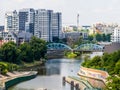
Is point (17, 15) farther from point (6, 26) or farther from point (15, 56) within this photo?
point (15, 56)

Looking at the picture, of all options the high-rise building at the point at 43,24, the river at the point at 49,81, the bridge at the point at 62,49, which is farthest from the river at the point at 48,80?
the high-rise building at the point at 43,24

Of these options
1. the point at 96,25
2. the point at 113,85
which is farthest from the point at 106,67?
the point at 96,25

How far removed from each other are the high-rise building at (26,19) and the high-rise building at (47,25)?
0.79 metres

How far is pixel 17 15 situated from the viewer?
87.1 meters

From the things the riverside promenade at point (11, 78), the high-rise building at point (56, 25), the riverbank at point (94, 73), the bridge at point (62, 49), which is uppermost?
the high-rise building at point (56, 25)

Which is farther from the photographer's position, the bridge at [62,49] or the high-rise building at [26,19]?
the high-rise building at [26,19]

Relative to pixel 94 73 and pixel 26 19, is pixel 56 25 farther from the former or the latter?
pixel 94 73

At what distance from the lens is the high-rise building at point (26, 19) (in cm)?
8450

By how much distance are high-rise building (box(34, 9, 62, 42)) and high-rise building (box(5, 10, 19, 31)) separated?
3.71m

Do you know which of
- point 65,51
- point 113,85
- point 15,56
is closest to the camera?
point 113,85

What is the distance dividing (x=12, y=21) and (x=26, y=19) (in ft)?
10.3

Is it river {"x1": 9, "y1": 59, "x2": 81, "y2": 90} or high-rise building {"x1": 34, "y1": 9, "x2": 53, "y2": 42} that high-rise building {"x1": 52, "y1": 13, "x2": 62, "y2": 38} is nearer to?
high-rise building {"x1": 34, "y1": 9, "x2": 53, "y2": 42}

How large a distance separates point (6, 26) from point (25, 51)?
130 ft

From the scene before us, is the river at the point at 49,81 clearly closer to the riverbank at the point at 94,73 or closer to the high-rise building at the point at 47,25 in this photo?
the riverbank at the point at 94,73
